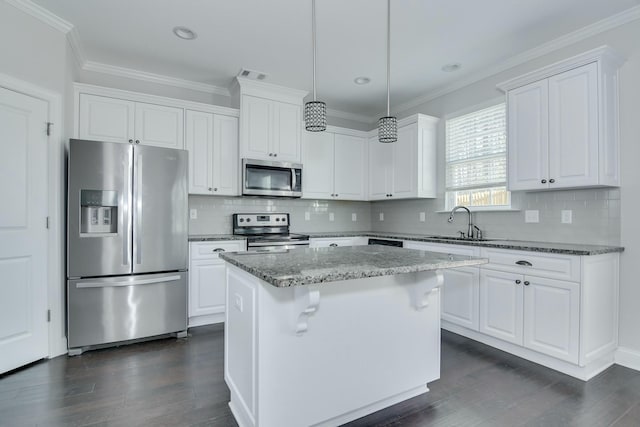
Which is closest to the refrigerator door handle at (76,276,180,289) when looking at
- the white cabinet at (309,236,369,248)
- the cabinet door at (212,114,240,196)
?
the cabinet door at (212,114,240,196)

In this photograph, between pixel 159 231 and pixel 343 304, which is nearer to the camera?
pixel 343 304

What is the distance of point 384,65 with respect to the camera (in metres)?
3.47

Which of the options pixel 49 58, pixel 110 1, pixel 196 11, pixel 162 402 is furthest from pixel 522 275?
pixel 49 58

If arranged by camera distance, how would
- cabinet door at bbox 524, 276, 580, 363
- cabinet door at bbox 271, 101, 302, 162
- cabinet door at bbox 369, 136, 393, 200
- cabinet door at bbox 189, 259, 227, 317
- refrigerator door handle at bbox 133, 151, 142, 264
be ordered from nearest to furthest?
1. cabinet door at bbox 524, 276, 580, 363
2. refrigerator door handle at bbox 133, 151, 142, 264
3. cabinet door at bbox 189, 259, 227, 317
4. cabinet door at bbox 271, 101, 302, 162
5. cabinet door at bbox 369, 136, 393, 200

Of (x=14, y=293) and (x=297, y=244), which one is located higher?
(x=297, y=244)

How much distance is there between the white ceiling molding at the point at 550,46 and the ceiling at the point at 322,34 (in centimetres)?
6

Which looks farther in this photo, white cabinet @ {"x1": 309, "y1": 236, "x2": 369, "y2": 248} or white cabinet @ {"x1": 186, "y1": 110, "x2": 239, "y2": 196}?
white cabinet @ {"x1": 309, "y1": 236, "x2": 369, "y2": 248}

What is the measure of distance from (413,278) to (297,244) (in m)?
2.05

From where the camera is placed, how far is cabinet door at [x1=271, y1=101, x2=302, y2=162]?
3947 mm

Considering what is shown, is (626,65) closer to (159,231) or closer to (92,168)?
(159,231)

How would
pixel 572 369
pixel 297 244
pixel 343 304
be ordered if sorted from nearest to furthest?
pixel 343 304 → pixel 572 369 → pixel 297 244

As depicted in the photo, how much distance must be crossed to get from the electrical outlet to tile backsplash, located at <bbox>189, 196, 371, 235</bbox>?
2.47 meters

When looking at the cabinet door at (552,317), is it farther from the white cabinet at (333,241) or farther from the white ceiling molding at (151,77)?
the white ceiling molding at (151,77)

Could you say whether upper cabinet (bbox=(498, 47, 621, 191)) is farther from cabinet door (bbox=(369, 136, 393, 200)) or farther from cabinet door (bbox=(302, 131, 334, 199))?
cabinet door (bbox=(302, 131, 334, 199))
